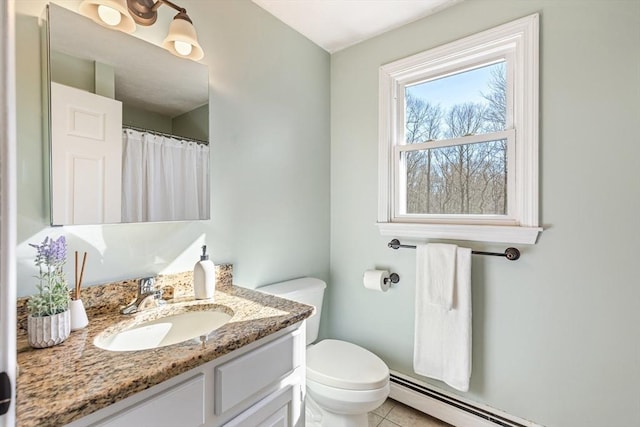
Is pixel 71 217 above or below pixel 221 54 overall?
below

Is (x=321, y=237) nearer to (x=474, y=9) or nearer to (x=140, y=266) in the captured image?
(x=140, y=266)

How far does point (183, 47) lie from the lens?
4.13ft

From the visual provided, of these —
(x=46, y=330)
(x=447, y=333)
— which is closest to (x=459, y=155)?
(x=447, y=333)

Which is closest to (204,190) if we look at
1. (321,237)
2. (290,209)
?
(290,209)

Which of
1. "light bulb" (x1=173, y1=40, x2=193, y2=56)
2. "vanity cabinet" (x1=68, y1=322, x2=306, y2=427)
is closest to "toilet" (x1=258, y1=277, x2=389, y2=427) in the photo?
"vanity cabinet" (x1=68, y1=322, x2=306, y2=427)

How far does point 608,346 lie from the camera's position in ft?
4.20

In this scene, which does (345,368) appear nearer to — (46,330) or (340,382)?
(340,382)

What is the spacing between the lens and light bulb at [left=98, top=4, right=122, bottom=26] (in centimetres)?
106

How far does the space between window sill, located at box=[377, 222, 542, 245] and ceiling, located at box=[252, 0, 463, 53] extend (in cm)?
124

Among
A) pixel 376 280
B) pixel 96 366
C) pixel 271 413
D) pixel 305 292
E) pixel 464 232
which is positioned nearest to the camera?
pixel 96 366

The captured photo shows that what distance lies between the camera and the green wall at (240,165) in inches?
37.2

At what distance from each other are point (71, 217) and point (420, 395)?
1.96 metres

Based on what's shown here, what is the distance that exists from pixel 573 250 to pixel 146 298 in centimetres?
184

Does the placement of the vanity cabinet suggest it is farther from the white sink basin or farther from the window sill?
the window sill
